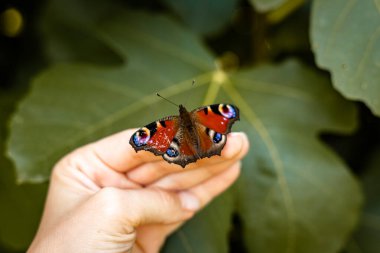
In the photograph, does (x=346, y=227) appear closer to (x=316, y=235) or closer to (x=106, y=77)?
(x=316, y=235)

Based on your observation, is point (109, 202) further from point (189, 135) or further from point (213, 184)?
point (213, 184)

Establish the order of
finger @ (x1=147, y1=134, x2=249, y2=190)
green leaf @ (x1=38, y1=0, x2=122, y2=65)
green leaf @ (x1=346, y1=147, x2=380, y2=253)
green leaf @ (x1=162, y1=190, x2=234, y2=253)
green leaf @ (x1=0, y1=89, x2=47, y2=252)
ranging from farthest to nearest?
green leaf @ (x1=38, y1=0, x2=122, y2=65)
green leaf @ (x1=346, y1=147, x2=380, y2=253)
green leaf @ (x1=0, y1=89, x2=47, y2=252)
green leaf @ (x1=162, y1=190, x2=234, y2=253)
finger @ (x1=147, y1=134, x2=249, y2=190)

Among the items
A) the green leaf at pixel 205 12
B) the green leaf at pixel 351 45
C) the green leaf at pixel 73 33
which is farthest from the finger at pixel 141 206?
the green leaf at pixel 73 33

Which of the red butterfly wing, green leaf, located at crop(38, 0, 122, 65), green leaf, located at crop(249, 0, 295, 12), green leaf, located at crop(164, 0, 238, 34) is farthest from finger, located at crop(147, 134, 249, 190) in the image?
green leaf, located at crop(38, 0, 122, 65)

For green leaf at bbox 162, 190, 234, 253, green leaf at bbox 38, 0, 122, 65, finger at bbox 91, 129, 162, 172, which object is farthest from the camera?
green leaf at bbox 38, 0, 122, 65

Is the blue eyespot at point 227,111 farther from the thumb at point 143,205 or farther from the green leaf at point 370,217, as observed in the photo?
the green leaf at point 370,217

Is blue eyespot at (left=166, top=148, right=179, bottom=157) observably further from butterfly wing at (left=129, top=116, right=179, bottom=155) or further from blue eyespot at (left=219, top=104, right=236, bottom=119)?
blue eyespot at (left=219, top=104, right=236, bottom=119)
